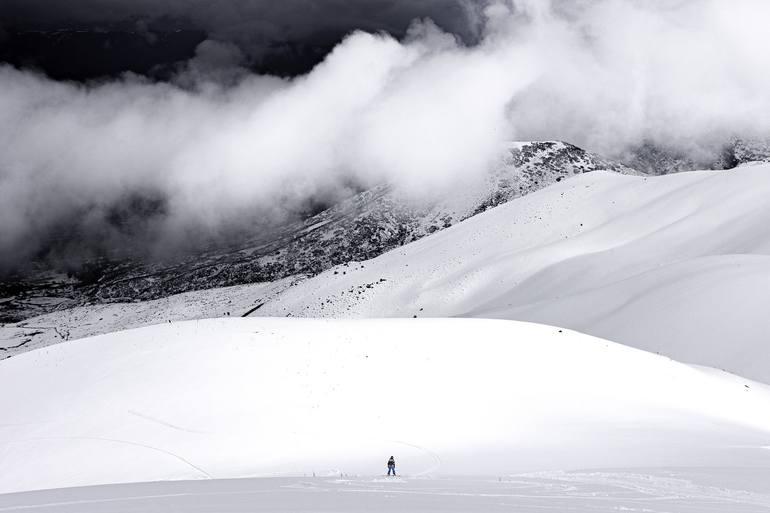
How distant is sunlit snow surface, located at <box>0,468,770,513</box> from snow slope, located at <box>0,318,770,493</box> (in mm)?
2139

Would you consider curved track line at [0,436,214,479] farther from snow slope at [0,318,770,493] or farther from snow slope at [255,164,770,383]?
snow slope at [255,164,770,383]

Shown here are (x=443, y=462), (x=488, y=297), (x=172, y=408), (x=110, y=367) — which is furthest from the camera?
(x=488, y=297)

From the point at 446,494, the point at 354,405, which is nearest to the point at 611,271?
the point at 354,405

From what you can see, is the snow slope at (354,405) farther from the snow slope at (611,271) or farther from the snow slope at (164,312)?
the snow slope at (164,312)

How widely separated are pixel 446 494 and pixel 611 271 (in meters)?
53.4

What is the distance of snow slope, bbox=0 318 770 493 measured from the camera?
19641mm

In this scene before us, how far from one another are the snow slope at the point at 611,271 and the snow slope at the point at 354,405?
423 inches

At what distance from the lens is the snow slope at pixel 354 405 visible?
1964cm

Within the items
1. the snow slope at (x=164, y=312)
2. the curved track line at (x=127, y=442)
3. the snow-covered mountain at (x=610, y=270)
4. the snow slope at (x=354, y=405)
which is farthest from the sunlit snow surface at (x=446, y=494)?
the snow slope at (x=164, y=312)

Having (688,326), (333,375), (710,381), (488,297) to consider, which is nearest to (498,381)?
(333,375)

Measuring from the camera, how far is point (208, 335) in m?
28.4

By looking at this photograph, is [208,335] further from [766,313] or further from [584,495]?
[766,313]

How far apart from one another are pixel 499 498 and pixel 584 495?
1.74 metres

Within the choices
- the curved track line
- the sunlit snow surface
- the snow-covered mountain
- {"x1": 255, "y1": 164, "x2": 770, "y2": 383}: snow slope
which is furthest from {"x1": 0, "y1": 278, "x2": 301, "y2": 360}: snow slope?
the sunlit snow surface
